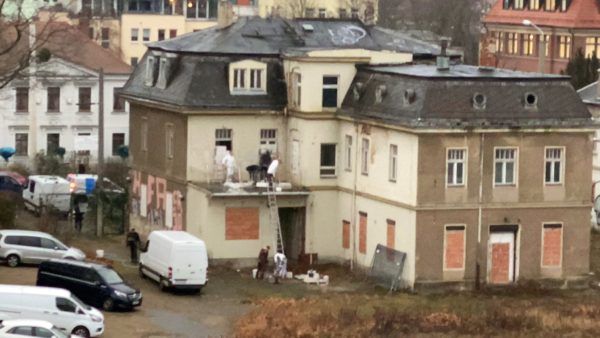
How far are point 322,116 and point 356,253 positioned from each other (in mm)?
4406

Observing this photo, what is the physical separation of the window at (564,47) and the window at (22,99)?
40135 millimetres

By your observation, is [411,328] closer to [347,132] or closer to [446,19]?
[347,132]

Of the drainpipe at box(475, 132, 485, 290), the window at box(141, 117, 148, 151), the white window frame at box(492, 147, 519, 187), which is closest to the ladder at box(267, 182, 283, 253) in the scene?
the window at box(141, 117, 148, 151)

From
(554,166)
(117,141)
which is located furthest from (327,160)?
(117,141)

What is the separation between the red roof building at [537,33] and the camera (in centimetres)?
11519

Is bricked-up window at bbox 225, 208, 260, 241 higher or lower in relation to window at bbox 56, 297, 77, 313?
higher

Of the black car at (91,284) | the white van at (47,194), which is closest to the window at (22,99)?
the white van at (47,194)

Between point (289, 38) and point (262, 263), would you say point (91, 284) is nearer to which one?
point (262, 263)

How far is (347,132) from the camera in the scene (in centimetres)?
5934

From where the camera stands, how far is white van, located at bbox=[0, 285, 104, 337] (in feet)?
149

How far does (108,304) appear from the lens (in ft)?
164

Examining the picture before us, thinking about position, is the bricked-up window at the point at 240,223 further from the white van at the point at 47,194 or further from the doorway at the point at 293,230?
the white van at the point at 47,194

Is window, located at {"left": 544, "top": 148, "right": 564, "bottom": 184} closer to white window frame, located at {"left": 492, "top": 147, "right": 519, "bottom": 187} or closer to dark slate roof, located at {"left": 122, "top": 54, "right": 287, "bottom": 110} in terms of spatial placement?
white window frame, located at {"left": 492, "top": 147, "right": 519, "bottom": 187}

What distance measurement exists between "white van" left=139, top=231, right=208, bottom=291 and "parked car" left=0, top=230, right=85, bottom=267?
148 inches
